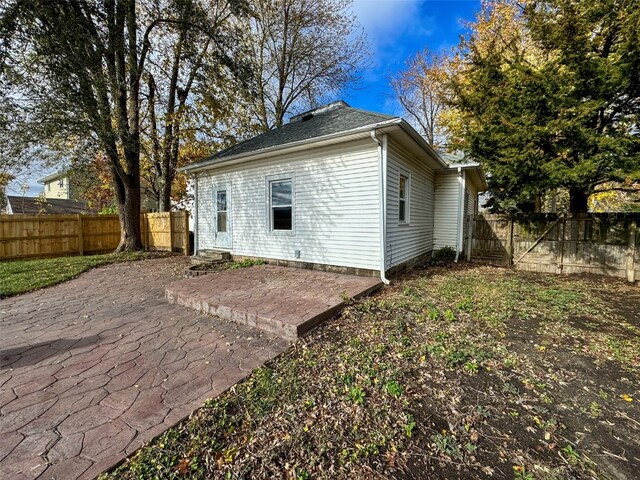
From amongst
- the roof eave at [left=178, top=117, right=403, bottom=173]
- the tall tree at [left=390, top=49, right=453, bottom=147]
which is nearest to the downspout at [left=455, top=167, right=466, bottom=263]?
the roof eave at [left=178, top=117, right=403, bottom=173]

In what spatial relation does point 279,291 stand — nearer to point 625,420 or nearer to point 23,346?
point 23,346

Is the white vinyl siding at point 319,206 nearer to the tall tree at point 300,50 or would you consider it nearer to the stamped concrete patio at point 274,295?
the stamped concrete patio at point 274,295

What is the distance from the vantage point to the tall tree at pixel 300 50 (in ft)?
45.2

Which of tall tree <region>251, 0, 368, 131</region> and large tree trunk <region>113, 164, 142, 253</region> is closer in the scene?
large tree trunk <region>113, 164, 142, 253</region>

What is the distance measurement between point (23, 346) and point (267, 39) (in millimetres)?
16959

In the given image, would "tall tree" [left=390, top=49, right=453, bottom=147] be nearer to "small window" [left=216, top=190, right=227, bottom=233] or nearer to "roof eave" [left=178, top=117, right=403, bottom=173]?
"roof eave" [left=178, top=117, right=403, bottom=173]

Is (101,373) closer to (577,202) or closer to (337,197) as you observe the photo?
(337,197)

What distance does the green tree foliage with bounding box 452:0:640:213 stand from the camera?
5.83m

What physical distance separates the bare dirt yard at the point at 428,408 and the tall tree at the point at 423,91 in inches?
657

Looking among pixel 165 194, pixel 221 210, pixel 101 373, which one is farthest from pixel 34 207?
pixel 101 373

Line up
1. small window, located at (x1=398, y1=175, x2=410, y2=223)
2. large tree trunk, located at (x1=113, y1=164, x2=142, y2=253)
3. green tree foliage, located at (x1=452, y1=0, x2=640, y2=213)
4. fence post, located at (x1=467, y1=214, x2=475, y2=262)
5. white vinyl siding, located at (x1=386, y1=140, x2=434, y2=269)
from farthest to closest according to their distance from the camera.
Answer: large tree trunk, located at (x1=113, y1=164, x2=142, y2=253) → fence post, located at (x1=467, y1=214, x2=475, y2=262) → small window, located at (x1=398, y1=175, x2=410, y2=223) → white vinyl siding, located at (x1=386, y1=140, x2=434, y2=269) → green tree foliage, located at (x1=452, y1=0, x2=640, y2=213)

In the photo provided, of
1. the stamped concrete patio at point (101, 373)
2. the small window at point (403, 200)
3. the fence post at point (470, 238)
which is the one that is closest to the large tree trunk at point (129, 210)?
the stamped concrete patio at point (101, 373)

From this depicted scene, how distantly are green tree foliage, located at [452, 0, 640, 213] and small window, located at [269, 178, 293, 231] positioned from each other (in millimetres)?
5218

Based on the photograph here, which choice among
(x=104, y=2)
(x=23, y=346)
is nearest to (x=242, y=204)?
(x=23, y=346)
